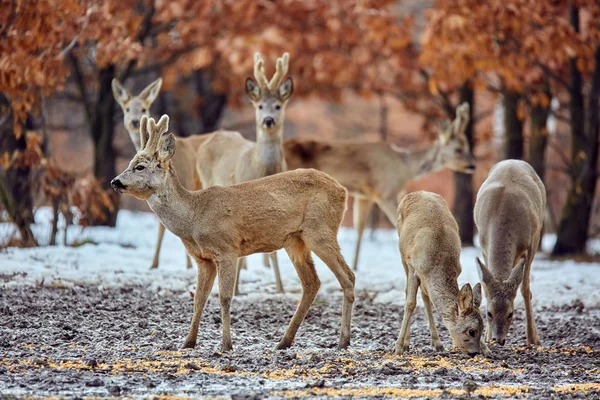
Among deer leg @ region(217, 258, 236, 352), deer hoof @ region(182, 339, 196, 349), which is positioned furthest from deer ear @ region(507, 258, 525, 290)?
deer hoof @ region(182, 339, 196, 349)

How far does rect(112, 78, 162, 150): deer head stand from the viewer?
1270 cm

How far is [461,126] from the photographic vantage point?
15.8 meters

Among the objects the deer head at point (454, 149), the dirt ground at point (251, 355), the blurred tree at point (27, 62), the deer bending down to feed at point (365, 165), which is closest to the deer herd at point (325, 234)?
the dirt ground at point (251, 355)

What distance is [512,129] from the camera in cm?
1723

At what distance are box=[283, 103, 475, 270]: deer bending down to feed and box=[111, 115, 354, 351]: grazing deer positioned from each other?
5.64 m

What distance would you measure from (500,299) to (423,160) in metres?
7.44

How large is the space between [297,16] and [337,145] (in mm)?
4594

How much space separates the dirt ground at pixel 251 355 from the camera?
649cm

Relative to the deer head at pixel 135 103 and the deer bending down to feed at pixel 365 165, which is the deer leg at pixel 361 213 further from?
the deer head at pixel 135 103

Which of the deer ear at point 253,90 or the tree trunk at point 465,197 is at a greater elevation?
the deer ear at point 253,90

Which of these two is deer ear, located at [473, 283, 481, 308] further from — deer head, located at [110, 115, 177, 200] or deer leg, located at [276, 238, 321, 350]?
deer head, located at [110, 115, 177, 200]

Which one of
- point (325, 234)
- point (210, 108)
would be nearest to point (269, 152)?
point (325, 234)

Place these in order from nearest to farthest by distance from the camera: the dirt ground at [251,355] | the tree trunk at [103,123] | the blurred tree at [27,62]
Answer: the dirt ground at [251,355]
the blurred tree at [27,62]
the tree trunk at [103,123]

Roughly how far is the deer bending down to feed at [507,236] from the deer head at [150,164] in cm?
284
